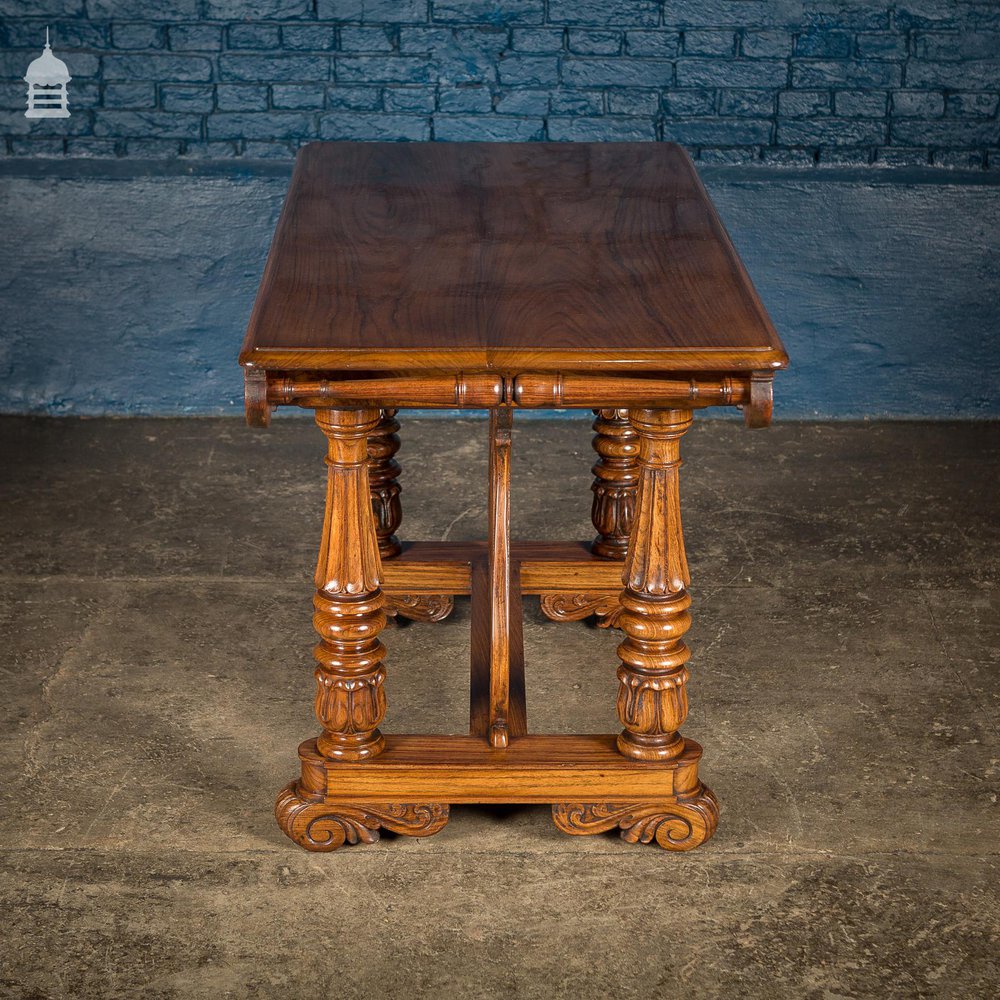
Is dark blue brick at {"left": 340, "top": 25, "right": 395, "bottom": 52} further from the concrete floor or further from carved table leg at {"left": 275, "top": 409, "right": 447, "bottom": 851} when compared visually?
carved table leg at {"left": 275, "top": 409, "right": 447, "bottom": 851}

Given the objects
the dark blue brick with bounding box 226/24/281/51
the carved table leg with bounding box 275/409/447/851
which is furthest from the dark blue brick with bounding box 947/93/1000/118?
the carved table leg with bounding box 275/409/447/851

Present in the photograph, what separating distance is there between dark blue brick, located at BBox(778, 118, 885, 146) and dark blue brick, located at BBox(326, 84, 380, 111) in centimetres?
127

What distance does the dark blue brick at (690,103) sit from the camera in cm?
464

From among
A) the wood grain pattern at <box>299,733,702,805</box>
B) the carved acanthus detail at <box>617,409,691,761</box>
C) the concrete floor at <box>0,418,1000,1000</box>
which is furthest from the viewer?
the wood grain pattern at <box>299,733,702,805</box>

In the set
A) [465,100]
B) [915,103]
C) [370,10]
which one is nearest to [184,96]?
[370,10]

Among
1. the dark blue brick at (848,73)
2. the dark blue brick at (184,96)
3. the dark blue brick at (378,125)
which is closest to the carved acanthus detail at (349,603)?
the dark blue brick at (378,125)

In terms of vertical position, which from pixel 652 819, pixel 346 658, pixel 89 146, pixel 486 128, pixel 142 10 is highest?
pixel 142 10

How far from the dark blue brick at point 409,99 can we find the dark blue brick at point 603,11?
1.45ft

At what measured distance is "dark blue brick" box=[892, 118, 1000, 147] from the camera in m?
4.68

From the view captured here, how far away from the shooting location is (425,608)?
359cm

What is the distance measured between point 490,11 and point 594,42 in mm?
333

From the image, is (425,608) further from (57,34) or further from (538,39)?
(57,34)

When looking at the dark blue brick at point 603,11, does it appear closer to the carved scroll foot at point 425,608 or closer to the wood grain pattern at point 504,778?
the carved scroll foot at point 425,608

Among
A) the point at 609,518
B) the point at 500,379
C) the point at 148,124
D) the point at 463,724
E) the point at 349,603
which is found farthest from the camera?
the point at 148,124
